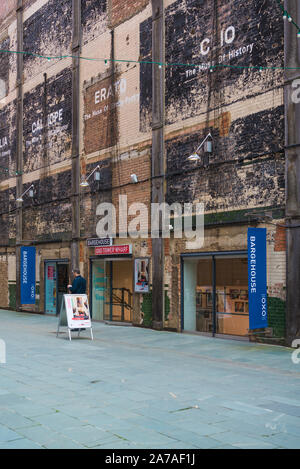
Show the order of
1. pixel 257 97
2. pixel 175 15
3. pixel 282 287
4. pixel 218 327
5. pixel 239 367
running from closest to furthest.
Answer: pixel 239 367, pixel 282 287, pixel 257 97, pixel 218 327, pixel 175 15

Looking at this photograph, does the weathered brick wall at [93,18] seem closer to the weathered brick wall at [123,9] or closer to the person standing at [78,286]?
the weathered brick wall at [123,9]

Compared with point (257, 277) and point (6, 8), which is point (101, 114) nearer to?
point (257, 277)

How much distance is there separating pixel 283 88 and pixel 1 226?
17986mm

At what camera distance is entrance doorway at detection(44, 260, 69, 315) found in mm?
21688

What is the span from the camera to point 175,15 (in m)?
15.9

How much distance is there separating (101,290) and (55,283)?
147 inches

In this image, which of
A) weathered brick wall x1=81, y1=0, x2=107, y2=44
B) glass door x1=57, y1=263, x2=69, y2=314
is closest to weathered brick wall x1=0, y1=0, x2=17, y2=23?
weathered brick wall x1=81, y1=0, x2=107, y2=44

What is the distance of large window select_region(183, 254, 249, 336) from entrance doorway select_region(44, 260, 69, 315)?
736 cm

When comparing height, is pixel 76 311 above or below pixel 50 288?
below

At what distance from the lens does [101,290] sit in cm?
1939

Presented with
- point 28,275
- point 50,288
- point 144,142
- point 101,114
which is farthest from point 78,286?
point 28,275

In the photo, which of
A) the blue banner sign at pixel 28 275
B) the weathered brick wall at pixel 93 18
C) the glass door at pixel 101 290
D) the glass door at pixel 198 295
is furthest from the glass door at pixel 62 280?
the weathered brick wall at pixel 93 18

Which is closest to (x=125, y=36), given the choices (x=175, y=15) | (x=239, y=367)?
(x=175, y=15)

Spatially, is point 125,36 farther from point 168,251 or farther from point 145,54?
point 168,251
